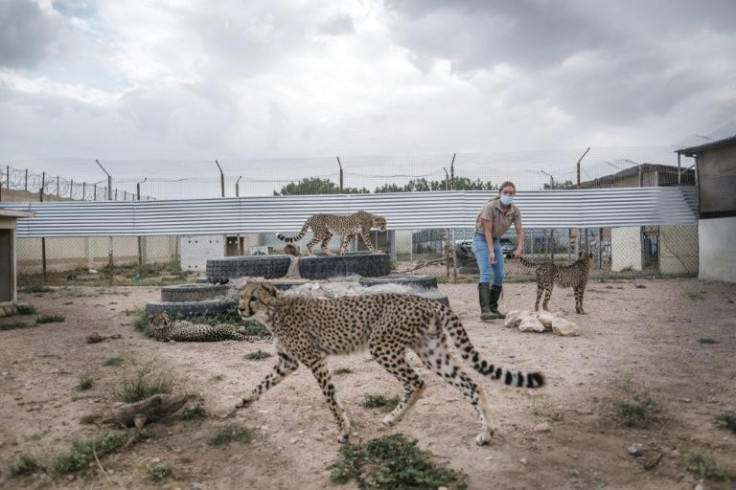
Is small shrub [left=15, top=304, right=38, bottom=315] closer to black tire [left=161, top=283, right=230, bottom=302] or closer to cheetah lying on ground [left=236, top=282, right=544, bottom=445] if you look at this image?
black tire [left=161, top=283, right=230, bottom=302]

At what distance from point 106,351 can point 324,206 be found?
9.79 m

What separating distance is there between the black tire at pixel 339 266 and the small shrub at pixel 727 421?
7003 millimetres

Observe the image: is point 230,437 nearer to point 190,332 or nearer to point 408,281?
point 190,332

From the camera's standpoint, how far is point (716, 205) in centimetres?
1518

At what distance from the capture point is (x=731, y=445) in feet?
12.0

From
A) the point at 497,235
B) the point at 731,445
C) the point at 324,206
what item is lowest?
the point at 731,445

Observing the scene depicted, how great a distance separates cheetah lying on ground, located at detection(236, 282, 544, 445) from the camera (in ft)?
13.0

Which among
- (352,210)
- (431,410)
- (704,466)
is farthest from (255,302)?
(352,210)

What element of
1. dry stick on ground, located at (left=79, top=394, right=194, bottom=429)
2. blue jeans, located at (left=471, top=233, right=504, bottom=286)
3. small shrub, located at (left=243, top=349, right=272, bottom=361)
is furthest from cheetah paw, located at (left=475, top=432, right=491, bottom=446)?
blue jeans, located at (left=471, top=233, right=504, bottom=286)

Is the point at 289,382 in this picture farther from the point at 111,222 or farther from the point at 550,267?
the point at 111,222

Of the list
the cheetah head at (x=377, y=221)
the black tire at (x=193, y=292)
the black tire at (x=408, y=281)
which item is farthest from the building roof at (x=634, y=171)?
the black tire at (x=193, y=292)

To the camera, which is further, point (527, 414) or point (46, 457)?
point (527, 414)

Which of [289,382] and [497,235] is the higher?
[497,235]

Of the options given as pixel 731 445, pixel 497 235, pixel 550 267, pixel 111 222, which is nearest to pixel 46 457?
pixel 731 445
